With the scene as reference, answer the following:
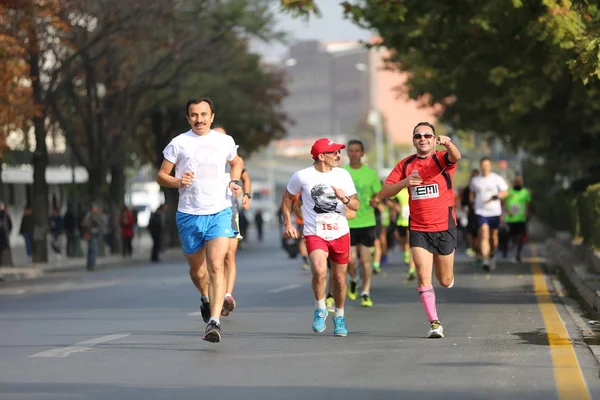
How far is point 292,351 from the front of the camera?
11953 mm

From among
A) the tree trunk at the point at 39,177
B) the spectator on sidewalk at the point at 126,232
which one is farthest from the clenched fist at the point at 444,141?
the spectator on sidewalk at the point at 126,232

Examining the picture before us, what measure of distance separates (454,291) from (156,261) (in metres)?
23.2

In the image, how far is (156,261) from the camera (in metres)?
43.0

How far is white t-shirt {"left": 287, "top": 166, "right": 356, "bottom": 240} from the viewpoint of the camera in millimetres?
13422

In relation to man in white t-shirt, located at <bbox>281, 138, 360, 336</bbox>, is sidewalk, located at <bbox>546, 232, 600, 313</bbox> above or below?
below

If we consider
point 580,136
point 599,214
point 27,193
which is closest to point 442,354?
point 599,214

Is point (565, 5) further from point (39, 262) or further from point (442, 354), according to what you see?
point (39, 262)

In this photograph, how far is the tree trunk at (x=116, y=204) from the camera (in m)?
47.6

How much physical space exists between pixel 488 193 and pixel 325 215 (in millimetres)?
12825

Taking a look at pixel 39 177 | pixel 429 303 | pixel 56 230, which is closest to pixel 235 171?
pixel 429 303

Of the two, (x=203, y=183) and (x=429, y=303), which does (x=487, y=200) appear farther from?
(x=203, y=183)

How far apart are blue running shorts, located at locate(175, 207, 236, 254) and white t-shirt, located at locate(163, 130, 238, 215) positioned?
0.05 metres

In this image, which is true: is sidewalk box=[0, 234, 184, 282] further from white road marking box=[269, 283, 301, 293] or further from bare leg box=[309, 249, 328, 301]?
bare leg box=[309, 249, 328, 301]

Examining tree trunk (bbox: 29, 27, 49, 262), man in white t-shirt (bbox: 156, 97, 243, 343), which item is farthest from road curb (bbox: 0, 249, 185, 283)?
man in white t-shirt (bbox: 156, 97, 243, 343)
